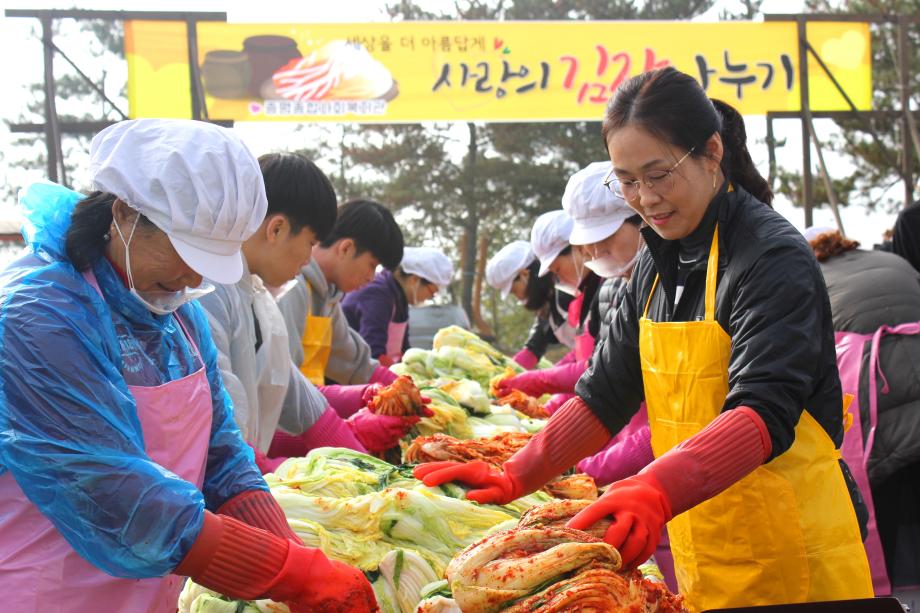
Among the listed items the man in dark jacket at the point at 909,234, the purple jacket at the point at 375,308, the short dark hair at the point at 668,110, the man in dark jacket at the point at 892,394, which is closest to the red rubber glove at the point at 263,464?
the short dark hair at the point at 668,110

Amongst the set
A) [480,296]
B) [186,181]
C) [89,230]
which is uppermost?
[186,181]

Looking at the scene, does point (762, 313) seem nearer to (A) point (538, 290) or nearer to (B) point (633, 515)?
(B) point (633, 515)

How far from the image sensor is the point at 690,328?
2285 millimetres

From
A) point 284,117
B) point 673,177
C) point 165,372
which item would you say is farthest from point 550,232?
point 284,117

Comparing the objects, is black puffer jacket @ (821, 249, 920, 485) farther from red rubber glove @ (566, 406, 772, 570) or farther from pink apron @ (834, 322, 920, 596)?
red rubber glove @ (566, 406, 772, 570)

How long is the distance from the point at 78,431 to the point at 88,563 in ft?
1.02

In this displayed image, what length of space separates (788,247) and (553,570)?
90 centimetres

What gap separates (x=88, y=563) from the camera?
1945mm

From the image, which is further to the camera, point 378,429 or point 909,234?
point 909,234

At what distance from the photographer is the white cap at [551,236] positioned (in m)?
5.18

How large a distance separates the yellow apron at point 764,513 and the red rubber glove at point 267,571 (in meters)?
0.86

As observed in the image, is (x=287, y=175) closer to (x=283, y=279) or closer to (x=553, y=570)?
(x=283, y=279)

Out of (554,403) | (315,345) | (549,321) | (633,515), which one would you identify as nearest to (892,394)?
(554,403)

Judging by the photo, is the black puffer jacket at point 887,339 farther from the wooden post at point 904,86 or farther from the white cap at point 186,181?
the wooden post at point 904,86
